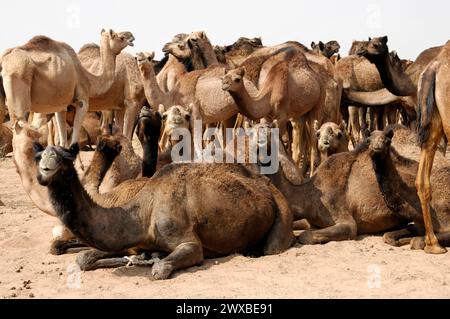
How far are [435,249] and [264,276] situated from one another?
1.63 m

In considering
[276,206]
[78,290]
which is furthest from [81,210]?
[276,206]

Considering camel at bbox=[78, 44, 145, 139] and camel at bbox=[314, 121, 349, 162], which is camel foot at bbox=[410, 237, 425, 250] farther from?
camel at bbox=[78, 44, 145, 139]

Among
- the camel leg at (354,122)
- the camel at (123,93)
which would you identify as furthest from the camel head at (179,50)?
the camel leg at (354,122)

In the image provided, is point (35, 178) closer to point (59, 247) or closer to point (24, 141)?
point (24, 141)

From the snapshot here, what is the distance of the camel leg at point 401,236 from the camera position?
7078mm

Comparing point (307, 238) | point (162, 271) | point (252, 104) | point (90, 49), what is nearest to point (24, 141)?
point (162, 271)

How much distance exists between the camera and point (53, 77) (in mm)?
11070

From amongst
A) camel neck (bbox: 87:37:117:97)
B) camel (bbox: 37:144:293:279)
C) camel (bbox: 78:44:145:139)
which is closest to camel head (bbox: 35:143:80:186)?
camel (bbox: 37:144:293:279)

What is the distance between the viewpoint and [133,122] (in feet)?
45.5

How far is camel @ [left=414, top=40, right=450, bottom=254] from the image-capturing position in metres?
6.61

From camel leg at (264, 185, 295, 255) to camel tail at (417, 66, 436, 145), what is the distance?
4.33ft

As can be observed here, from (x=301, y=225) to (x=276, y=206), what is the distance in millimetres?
1028

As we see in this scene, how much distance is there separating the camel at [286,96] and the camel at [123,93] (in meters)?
2.77

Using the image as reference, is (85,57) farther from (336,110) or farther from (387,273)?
(387,273)
